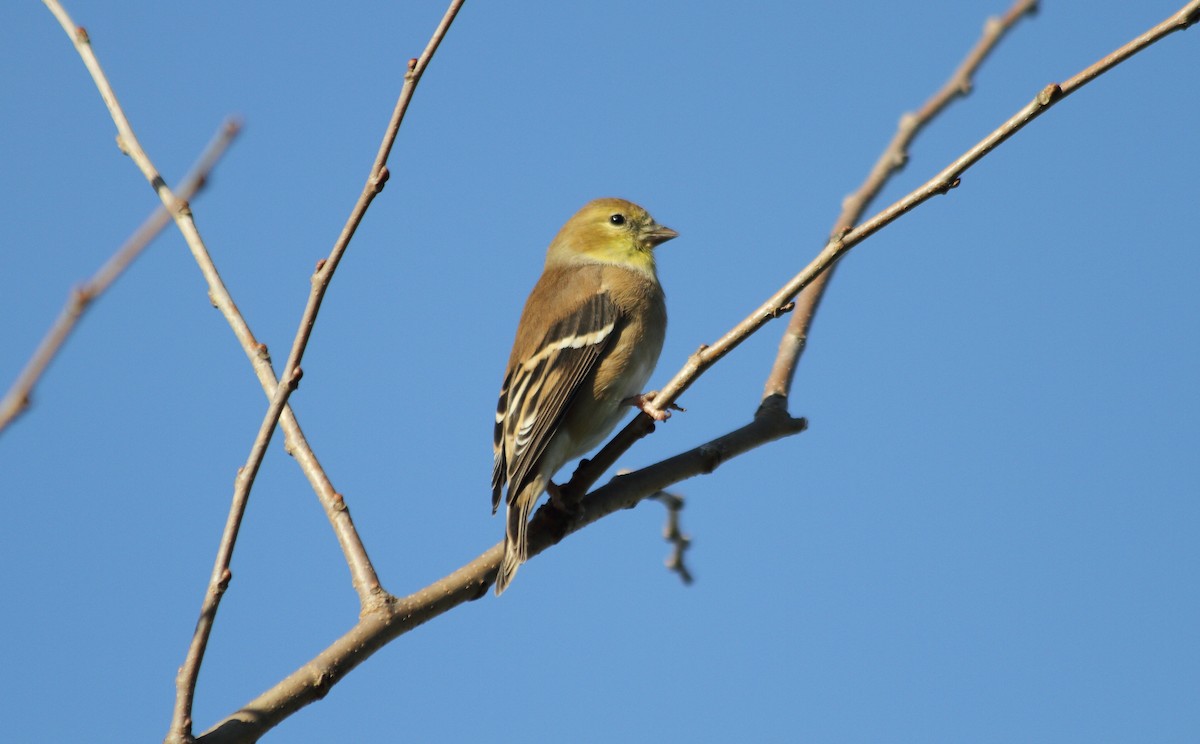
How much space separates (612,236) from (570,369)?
194cm

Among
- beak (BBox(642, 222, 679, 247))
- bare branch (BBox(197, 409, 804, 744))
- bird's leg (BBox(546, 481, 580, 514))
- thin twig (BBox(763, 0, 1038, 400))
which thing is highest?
beak (BBox(642, 222, 679, 247))

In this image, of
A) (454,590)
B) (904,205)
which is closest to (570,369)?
(454,590)

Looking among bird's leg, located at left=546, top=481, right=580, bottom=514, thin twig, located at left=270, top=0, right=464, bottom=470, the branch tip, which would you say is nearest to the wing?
bird's leg, located at left=546, top=481, right=580, bottom=514

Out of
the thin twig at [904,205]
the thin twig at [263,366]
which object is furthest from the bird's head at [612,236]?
the thin twig at [263,366]

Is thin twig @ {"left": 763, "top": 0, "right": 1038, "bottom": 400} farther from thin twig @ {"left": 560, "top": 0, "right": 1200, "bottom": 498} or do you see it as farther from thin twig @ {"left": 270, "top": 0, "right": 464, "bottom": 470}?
thin twig @ {"left": 270, "top": 0, "right": 464, "bottom": 470}

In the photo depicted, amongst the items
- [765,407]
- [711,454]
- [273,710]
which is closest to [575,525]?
[711,454]

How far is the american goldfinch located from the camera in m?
5.49

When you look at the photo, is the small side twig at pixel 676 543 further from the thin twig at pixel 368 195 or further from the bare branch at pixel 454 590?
the thin twig at pixel 368 195

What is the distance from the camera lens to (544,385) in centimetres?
590

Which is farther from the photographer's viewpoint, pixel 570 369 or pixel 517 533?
pixel 570 369

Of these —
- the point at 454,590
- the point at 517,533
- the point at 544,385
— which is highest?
the point at 544,385

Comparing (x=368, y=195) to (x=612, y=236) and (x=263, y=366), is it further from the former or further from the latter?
(x=612, y=236)

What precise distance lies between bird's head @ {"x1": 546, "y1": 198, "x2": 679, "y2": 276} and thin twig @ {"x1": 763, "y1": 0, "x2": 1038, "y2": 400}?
77.9 inches

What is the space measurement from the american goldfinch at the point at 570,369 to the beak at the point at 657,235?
15.5 inches
